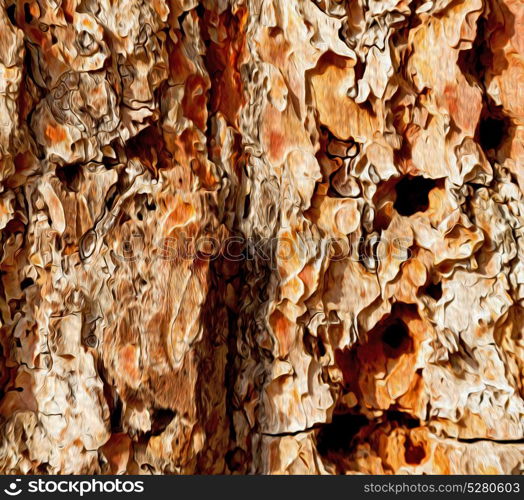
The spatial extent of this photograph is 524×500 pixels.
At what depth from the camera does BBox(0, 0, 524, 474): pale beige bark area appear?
0.96 meters

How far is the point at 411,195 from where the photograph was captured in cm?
105

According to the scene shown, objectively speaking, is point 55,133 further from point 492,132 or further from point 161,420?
point 492,132

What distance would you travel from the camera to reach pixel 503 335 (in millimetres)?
988

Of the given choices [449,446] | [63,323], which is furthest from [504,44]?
[63,323]

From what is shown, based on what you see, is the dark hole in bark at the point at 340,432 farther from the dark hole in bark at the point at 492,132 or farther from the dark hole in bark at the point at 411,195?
the dark hole in bark at the point at 492,132

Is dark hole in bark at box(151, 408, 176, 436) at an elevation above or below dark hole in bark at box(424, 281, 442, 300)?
below

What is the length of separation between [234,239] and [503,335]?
454 mm

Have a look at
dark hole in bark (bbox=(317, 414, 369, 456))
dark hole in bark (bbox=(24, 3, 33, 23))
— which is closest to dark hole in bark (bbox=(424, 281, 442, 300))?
dark hole in bark (bbox=(317, 414, 369, 456))

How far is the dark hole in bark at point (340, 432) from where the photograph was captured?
104 centimetres

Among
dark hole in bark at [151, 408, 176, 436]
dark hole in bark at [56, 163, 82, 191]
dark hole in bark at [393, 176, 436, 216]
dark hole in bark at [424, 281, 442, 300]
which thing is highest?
dark hole in bark at [56, 163, 82, 191]

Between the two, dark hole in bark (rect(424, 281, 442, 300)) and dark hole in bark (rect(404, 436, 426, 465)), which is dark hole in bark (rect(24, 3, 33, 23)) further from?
dark hole in bark (rect(404, 436, 426, 465))

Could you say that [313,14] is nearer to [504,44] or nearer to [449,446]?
[504,44]

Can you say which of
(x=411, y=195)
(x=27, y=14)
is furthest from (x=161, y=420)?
(x=27, y=14)

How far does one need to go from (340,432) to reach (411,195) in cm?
42
